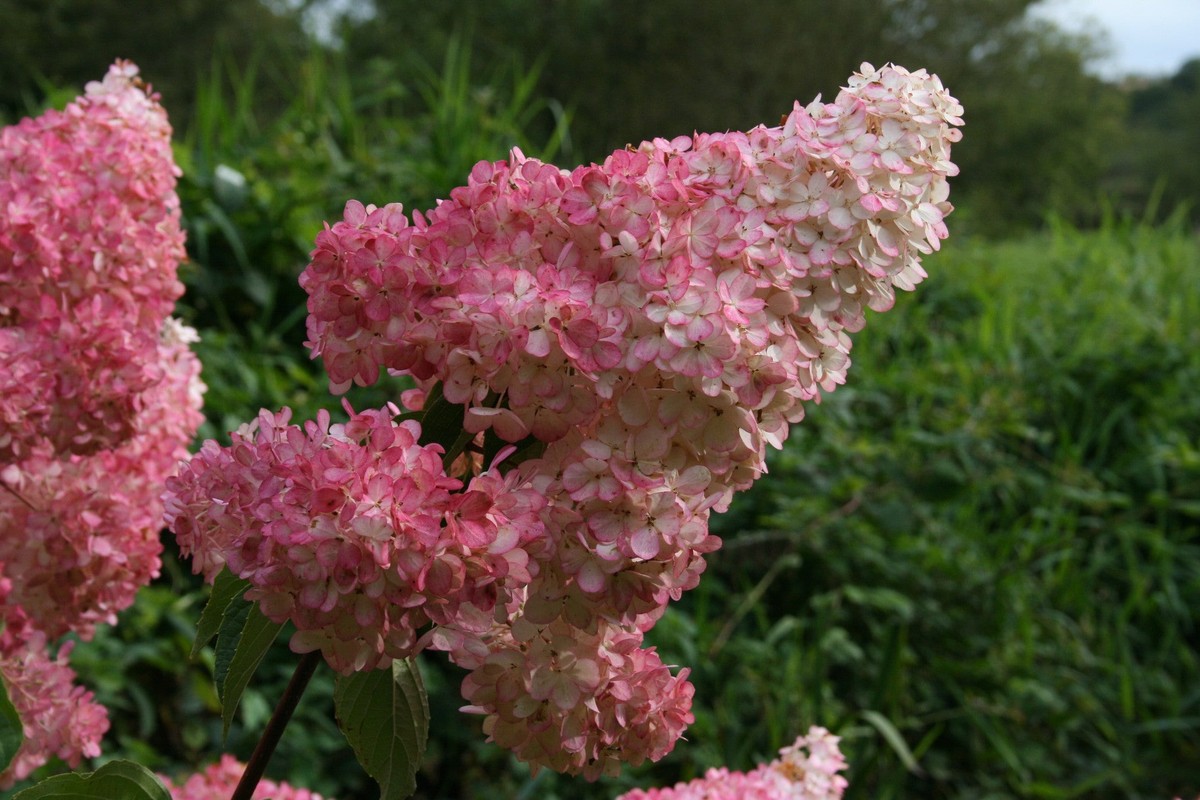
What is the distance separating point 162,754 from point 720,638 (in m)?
1.04

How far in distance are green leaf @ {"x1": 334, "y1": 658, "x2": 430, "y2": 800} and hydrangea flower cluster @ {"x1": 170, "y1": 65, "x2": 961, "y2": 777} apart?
2.0 inches

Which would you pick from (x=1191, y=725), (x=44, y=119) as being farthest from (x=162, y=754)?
(x=1191, y=725)

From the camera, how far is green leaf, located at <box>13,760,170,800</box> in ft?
2.17

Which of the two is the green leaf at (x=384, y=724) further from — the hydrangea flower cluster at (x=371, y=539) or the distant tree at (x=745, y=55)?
the distant tree at (x=745, y=55)

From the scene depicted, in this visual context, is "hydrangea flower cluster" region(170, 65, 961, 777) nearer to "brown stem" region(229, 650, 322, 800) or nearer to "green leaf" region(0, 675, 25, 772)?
"brown stem" region(229, 650, 322, 800)

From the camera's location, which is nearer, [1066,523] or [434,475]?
[434,475]

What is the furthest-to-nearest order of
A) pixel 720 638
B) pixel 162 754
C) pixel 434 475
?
pixel 720 638, pixel 162 754, pixel 434 475

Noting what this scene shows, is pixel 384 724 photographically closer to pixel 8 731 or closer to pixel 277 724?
pixel 277 724

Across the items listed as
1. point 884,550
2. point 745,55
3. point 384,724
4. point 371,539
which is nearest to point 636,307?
point 371,539

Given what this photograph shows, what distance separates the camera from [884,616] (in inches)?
104

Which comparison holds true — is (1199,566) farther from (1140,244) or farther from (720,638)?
(1140,244)

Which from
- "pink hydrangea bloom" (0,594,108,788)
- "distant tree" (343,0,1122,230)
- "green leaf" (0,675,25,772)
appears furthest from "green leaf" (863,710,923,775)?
"distant tree" (343,0,1122,230)

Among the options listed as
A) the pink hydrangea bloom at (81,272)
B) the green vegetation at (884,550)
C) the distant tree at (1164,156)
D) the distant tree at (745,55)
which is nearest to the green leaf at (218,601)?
the pink hydrangea bloom at (81,272)

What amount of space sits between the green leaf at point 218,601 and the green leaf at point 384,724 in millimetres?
75
